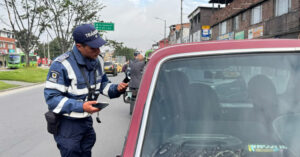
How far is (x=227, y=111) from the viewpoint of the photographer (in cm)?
169

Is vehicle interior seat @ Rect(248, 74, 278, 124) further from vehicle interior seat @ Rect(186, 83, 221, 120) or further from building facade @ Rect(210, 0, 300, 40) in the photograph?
building facade @ Rect(210, 0, 300, 40)

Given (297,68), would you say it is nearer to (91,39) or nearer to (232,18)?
(91,39)

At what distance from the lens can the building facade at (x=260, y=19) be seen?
2005cm

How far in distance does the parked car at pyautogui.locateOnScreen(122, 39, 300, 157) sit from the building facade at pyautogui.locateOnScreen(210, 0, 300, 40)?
65.1 ft

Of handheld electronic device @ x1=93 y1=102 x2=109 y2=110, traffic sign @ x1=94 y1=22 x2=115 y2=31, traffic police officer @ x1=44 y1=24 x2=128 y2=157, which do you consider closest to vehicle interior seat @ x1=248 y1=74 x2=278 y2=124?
handheld electronic device @ x1=93 y1=102 x2=109 y2=110

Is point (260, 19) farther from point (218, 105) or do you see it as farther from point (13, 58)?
point (13, 58)

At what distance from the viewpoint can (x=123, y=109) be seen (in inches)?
362

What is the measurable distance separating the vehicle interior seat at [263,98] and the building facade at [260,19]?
64.9ft

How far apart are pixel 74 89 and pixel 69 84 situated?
64mm

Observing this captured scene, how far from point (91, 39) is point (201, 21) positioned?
159 feet

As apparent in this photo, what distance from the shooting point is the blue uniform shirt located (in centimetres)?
234

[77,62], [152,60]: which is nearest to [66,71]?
[77,62]

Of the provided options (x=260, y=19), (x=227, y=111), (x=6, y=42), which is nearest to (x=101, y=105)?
(x=227, y=111)

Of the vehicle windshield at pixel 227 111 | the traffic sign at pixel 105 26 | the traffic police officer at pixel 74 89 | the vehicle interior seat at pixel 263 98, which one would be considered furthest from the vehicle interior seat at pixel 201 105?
the traffic sign at pixel 105 26
